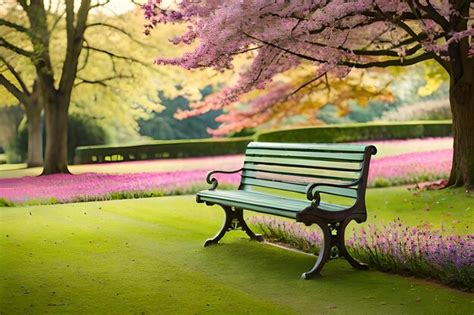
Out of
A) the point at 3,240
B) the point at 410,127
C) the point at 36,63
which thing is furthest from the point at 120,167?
the point at 410,127

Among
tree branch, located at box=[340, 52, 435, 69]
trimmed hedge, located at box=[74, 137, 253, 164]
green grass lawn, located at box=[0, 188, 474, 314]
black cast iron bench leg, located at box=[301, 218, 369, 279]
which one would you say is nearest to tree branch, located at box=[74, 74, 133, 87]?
trimmed hedge, located at box=[74, 137, 253, 164]

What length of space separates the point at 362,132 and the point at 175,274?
45.8ft

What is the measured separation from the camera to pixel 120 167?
10.9 meters

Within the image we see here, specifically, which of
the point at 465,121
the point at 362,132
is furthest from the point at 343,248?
the point at 362,132

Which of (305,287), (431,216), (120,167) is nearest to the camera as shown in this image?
(305,287)

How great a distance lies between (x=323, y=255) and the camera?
532 cm

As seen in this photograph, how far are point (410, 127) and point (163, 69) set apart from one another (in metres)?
9.05

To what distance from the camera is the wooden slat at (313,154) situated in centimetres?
548

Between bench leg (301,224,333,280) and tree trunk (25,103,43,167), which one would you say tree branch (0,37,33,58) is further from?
bench leg (301,224,333,280)

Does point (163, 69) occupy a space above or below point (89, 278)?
above

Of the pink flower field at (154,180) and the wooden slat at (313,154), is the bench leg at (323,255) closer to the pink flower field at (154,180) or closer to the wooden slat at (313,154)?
the wooden slat at (313,154)

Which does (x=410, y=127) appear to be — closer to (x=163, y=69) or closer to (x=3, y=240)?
(x=163, y=69)

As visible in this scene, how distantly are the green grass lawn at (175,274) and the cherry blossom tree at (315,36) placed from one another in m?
1.60

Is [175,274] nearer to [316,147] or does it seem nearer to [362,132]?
[316,147]
